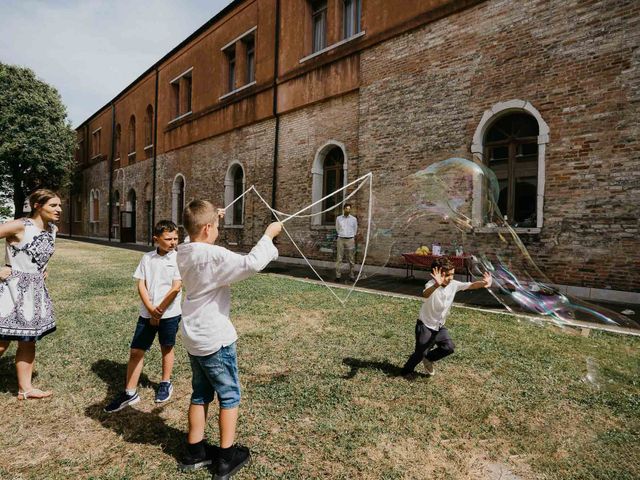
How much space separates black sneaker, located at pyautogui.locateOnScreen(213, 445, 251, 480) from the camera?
2.22 metres

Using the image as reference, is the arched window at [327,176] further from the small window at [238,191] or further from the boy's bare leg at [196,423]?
the boy's bare leg at [196,423]

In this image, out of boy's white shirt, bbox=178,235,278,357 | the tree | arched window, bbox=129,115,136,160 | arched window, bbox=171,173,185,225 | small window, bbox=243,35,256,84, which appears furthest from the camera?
the tree

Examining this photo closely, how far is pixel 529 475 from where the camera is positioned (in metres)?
2.34

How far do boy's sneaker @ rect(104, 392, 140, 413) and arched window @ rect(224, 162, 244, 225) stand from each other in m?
13.7

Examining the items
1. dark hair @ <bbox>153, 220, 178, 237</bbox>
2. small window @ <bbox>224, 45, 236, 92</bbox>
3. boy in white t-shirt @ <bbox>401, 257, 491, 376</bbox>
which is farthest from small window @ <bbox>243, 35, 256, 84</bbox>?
boy in white t-shirt @ <bbox>401, 257, 491, 376</bbox>

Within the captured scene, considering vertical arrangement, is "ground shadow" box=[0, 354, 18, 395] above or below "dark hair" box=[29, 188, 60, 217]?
below

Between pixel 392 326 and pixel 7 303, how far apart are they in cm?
440

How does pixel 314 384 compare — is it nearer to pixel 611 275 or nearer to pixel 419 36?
pixel 611 275

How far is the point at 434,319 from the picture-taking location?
3.70 meters

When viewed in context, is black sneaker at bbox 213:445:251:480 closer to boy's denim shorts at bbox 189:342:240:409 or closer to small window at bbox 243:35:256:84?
boy's denim shorts at bbox 189:342:240:409

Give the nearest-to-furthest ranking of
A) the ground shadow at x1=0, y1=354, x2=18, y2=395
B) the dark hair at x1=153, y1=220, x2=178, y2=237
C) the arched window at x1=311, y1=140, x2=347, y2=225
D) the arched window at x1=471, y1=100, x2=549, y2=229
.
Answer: the dark hair at x1=153, y1=220, x2=178, y2=237 < the ground shadow at x1=0, y1=354, x2=18, y2=395 < the arched window at x1=471, y1=100, x2=549, y2=229 < the arched window at x1=311, y1=140, x2=347, y2=225

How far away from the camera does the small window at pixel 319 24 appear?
13.1m

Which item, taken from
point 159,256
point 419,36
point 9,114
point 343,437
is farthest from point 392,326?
point 9,114

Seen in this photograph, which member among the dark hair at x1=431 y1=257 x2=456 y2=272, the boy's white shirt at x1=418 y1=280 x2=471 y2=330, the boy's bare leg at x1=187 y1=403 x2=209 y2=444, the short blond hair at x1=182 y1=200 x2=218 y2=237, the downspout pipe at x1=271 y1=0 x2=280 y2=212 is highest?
the downspout pipe at x1=271 y1=0 x2=280 y2=212
